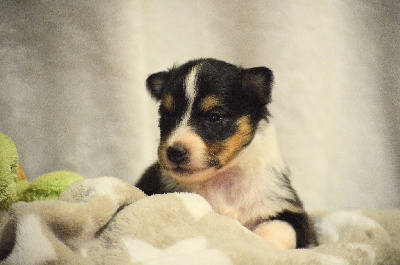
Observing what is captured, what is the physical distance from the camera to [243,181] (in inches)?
75.5

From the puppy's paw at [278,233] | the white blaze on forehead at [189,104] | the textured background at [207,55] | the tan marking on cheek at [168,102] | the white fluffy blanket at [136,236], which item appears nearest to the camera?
the white fluffy blanket at [136,236]

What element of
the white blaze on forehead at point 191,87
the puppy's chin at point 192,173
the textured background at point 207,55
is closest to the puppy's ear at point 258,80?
the white blaze on forehead at point 191,87

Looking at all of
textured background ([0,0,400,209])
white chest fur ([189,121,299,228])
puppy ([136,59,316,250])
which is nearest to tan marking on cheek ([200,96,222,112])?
puppy ([136,59,316,250])

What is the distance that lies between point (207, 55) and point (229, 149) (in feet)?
4.56

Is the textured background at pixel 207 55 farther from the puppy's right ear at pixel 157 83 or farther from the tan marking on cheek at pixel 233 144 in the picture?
the tan marking on cheek at pixel 233 144

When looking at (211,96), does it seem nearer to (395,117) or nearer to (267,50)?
(267,50)

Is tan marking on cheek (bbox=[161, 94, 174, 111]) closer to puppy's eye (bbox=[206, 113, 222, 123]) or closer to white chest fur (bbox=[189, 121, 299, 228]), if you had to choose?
puppy's eye (bbox=[206, 113, 222, 123])

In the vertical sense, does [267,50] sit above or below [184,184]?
above

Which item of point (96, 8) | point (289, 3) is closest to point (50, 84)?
point (96, 8)

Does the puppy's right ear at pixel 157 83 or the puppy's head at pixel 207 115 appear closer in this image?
the puppy's head at pixel 207 115

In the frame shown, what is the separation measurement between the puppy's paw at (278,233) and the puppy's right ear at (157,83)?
1.06 metres

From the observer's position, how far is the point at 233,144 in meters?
1.81

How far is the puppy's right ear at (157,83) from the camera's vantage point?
7.21 ft

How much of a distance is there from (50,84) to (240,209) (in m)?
1.91
